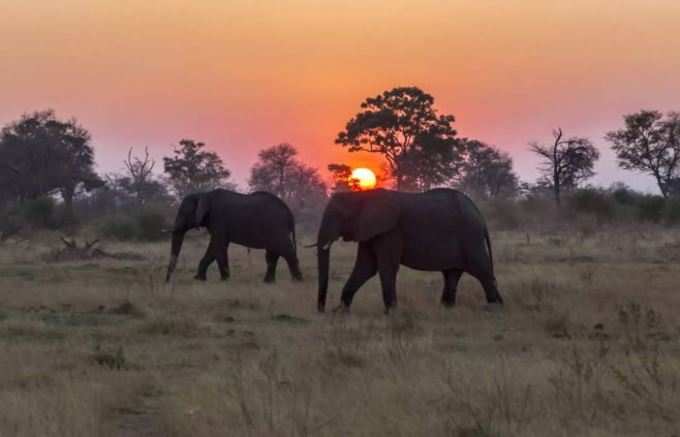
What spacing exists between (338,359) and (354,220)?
209 inches

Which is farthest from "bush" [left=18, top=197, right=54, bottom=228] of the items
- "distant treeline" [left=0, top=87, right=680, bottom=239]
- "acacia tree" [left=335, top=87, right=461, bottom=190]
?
"acacia tree" [left=335, top=87, right=461, bottom=190]

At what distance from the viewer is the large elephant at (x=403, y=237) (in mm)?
13617

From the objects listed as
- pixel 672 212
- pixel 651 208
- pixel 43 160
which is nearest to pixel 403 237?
pixel 672 212

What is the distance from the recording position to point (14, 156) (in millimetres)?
51469

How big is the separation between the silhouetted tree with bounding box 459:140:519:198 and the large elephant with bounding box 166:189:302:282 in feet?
160

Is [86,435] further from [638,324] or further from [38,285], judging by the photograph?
[38,285]

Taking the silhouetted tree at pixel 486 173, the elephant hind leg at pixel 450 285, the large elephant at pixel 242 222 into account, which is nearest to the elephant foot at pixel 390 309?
the elephant hind leg at pixel 450 285

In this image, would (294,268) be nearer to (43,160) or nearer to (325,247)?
(325,247)

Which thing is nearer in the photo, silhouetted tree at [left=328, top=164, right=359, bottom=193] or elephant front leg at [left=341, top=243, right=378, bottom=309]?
elephant front leg at [left=341, top=243, right=378, bottom=309]

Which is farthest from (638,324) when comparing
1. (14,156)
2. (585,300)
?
(14,156)

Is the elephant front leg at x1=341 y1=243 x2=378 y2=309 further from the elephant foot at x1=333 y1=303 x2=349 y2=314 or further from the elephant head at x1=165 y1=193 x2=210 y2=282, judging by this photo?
the elephant head at x1=165 y1=193 x2=210 y2=282

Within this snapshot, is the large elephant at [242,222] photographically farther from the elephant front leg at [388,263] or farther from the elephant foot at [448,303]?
the elephant front leg at [388,263]

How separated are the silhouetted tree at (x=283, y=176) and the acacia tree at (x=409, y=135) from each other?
851 inches

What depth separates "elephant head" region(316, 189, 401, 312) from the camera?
44.5 feet
